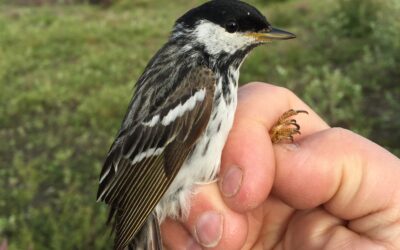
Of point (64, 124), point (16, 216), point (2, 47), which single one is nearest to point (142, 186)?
point (16, 216)

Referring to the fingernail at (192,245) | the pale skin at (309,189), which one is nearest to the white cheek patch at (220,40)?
the pale skin at (309,189)

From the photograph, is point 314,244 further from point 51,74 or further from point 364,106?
point 51,74

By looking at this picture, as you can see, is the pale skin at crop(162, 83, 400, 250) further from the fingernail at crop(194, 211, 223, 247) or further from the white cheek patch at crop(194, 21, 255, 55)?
the white cheek patch at crop(194, 21, 255, 55)

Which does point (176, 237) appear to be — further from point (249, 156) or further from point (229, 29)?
point (229, 29)

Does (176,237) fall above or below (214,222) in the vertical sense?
below

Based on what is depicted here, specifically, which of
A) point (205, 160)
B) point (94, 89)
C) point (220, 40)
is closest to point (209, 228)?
point (205, 160)

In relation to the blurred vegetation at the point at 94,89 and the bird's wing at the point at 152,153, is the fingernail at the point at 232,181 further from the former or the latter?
the blurred vegetation at the point at 94,89
